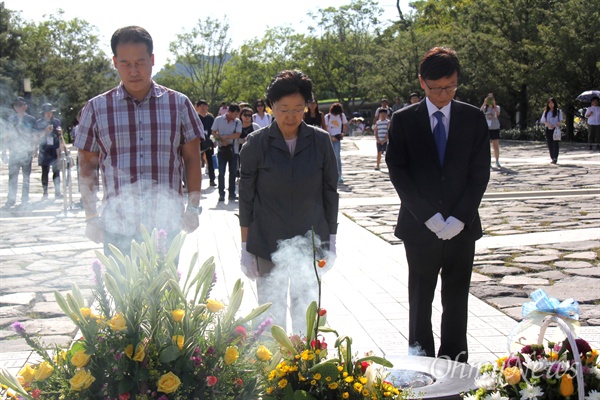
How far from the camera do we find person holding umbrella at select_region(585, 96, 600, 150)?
22.8 meters

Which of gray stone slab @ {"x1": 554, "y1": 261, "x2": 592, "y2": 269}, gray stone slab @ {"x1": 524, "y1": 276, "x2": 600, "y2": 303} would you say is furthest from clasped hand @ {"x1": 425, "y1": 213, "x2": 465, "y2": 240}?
gray stone slab @ {"x1": 554, "y1": 261, "x2": 592, "y2": 269}

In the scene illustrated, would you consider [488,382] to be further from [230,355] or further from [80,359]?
[80,359]

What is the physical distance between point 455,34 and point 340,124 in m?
22.2

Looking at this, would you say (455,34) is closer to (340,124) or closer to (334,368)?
(340,124)

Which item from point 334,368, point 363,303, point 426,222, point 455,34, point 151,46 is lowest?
point 363,303

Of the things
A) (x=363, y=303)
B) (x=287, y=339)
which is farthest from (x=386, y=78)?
(x=287, y=339)

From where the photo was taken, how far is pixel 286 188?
13.0 feet

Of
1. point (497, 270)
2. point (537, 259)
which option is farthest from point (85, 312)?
point (537, 259)

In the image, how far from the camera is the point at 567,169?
1750cm

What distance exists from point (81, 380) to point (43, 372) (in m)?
0.17

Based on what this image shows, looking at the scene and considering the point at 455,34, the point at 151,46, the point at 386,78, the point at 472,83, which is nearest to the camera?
the point at 151,46

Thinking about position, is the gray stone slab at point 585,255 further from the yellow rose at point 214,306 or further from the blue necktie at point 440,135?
the yellow rose at point 214,306

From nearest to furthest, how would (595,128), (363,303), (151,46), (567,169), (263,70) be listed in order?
(151,46) < (363,303) < (567,169) < (595,128) < (263,70)

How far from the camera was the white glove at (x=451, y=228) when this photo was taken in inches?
153
